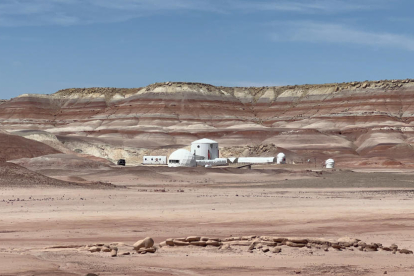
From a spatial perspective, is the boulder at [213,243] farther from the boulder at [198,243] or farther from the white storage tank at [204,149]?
the white storage tank at [204,149]

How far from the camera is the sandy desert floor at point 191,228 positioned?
44.9ft

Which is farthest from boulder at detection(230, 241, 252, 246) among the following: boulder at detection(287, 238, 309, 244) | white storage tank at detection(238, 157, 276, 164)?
white storage tank at detection(238, 157, 276, 164)

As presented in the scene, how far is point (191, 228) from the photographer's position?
66.9ft

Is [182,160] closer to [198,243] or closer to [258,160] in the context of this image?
[258,160]

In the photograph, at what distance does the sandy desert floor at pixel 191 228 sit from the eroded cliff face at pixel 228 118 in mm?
58092

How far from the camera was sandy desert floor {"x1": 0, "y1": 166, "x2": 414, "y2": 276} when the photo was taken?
13.7 m

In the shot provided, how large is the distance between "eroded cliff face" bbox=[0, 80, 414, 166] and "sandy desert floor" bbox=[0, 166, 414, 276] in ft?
191

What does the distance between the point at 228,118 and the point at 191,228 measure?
14807 centimetres

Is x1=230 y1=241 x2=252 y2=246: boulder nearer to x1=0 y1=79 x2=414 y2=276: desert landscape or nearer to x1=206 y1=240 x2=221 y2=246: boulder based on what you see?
x1=0 y1=79 x2=414 y2=276: desert landscape

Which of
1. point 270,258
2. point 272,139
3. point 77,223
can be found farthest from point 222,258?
point 272,139

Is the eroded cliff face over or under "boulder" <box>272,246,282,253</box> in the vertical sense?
over

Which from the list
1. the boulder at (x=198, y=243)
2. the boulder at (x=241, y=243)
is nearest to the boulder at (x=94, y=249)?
the boulder at (x=198, y=243)

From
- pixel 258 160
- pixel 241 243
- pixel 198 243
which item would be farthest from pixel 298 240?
pixel 258 160

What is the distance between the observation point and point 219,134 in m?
136
